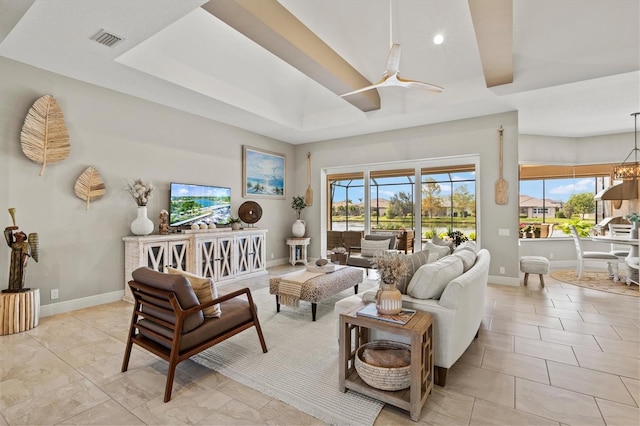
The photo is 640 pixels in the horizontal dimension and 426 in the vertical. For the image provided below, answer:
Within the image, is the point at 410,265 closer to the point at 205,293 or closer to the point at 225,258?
the point at 205,293

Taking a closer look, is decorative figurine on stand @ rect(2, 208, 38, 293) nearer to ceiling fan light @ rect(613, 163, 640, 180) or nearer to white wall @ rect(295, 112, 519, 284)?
white wall @ rect(295, 112, 519, 284)

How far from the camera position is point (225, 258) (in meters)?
5.46

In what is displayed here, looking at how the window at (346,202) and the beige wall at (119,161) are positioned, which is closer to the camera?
the beige wall at (119,161)

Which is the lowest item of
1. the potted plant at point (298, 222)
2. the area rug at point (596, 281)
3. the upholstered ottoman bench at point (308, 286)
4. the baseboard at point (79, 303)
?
the area rug at point (596, 281)

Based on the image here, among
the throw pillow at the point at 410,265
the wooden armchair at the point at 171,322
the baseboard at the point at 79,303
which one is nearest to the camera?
the wooden armchair at the point at 171,322

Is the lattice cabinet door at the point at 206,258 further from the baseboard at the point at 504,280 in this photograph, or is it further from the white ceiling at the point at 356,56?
the baseboard at the point at 504,280

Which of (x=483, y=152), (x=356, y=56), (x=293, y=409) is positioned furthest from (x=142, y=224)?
(x=483, y=152)

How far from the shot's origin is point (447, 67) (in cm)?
475

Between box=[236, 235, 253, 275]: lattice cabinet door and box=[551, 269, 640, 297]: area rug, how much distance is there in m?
6.00

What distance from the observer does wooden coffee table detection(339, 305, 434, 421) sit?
191cm

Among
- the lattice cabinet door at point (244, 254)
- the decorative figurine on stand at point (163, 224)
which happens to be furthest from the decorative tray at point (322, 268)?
the decorative figurine on stand at point (163, 224)

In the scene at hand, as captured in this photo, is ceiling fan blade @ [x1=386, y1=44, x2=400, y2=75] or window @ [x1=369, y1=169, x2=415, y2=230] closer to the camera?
ceiling fan blade @ [x1=386, y1=44, x2=400, y2=75]

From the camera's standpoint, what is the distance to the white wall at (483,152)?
213 inches

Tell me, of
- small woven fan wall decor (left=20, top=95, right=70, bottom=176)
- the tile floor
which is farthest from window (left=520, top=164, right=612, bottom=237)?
small woven fan wall decor (left=20, top=95, right=70, bottom=176)
